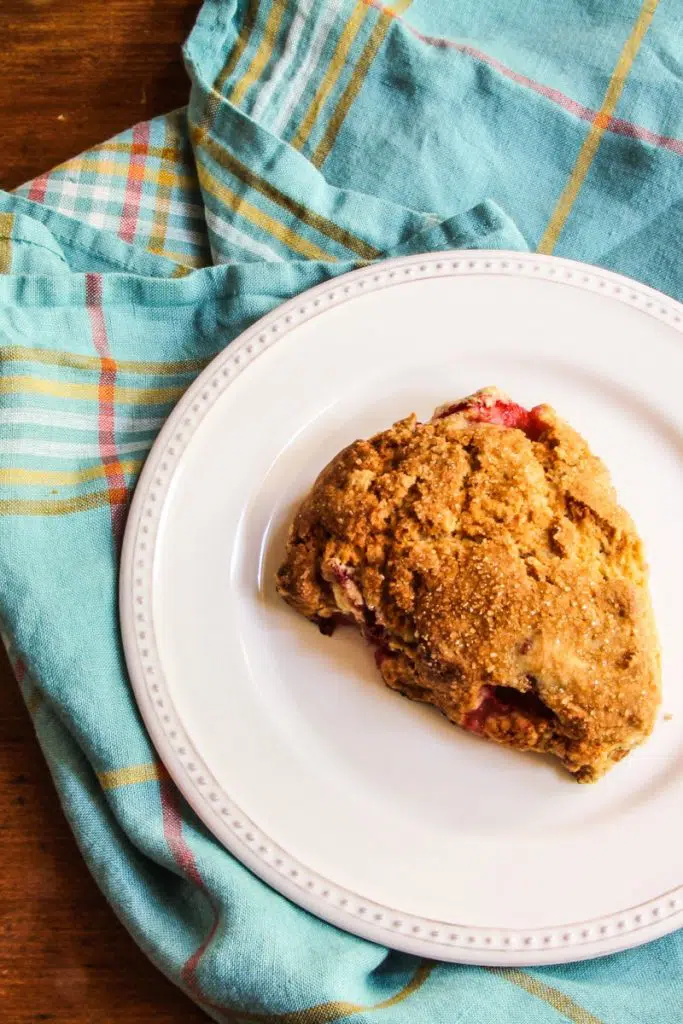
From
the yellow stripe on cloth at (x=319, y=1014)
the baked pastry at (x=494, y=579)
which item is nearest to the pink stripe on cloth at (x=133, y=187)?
the baked pastry at (x=494, y=579)

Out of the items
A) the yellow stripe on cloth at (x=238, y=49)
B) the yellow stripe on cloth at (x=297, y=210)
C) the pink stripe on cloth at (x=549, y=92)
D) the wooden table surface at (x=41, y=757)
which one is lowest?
the wooden table surface at (x=41, y=757)

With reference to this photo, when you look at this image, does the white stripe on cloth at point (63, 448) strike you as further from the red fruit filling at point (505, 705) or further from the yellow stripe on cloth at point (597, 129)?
the yellow stripe on cloth at point (597, 129)

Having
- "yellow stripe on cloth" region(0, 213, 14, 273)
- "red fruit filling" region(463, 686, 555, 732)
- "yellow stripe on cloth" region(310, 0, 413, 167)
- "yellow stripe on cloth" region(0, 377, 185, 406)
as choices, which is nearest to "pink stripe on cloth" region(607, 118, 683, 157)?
"yellow stripe on cloth" region(310, 0, 413, 167)

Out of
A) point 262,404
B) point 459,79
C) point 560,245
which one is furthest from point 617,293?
point 262,404

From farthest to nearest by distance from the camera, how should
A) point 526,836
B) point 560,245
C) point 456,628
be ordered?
point 560,245 < point 526,836 < point 456,628

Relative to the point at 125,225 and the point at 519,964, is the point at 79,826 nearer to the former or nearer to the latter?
the point at 519,964

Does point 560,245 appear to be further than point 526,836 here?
Yes

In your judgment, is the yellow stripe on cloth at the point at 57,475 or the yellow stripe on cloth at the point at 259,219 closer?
the yellow stripe on cloth at the point at 57,475
